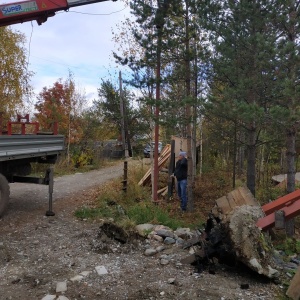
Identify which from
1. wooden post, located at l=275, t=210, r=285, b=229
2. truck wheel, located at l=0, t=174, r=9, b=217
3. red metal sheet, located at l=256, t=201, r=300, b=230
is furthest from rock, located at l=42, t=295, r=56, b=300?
truck wheel, located at l=0, t=174, r=9, b=217

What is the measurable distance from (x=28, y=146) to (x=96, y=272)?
3.34m

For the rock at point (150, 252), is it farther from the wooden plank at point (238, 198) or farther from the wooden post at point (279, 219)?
the wooden post at point (279, 219)

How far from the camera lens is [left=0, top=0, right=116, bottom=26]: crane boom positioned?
6.98 m

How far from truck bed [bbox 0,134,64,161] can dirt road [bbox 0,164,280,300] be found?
1383 mm

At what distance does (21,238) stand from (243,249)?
3.78m

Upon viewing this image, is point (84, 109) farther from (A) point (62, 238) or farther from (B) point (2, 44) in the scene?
(A) point (62, 238)

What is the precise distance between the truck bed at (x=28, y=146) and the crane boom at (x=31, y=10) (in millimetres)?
2373

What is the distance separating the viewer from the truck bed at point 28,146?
248 inches

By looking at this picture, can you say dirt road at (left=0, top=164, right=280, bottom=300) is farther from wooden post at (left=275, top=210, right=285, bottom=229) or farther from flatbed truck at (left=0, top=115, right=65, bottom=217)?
flatbed truck at (left=0, top=115, right=65, bottom=217)

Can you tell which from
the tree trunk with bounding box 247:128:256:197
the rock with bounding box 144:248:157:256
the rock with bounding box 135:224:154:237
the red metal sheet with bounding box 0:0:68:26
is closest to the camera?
the rock with bounding box 144:248:157:256

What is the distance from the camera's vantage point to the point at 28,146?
6941 millimetres

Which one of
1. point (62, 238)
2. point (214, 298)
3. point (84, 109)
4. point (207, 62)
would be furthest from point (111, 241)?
point (84, 109)

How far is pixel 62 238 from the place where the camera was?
609cm

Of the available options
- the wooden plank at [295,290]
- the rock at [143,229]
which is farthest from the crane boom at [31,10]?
the wooden plank at [295,290]
